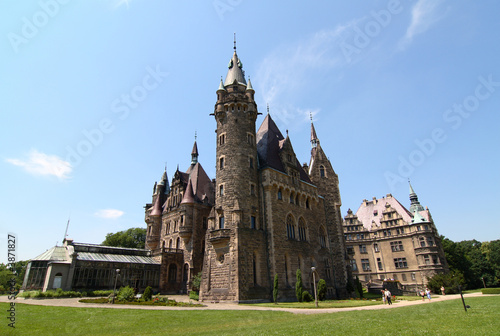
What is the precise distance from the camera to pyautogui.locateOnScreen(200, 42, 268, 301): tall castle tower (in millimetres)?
28594

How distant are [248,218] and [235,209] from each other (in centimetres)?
221

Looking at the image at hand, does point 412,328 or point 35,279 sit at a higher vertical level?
point 35,279

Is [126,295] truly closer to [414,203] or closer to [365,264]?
[365,264]

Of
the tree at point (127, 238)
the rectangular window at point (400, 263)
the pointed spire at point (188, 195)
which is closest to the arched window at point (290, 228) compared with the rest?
the pointed spire at point (188, 195)

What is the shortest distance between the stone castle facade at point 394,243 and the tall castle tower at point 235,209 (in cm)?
2367

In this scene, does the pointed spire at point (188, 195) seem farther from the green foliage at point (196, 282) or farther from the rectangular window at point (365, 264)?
the rectangular window at point (365, 264)

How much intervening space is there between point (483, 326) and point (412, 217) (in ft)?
180

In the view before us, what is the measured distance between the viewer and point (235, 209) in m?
30.9

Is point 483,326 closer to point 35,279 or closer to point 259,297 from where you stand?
point 259,297

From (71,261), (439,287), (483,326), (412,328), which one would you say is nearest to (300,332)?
(412,328)

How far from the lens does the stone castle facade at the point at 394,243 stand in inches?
2087

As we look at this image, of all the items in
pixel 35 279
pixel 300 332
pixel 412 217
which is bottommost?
pixel 300 332

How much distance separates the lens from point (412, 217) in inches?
A: 2301

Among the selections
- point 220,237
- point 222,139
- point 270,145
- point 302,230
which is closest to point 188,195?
point 222,139
